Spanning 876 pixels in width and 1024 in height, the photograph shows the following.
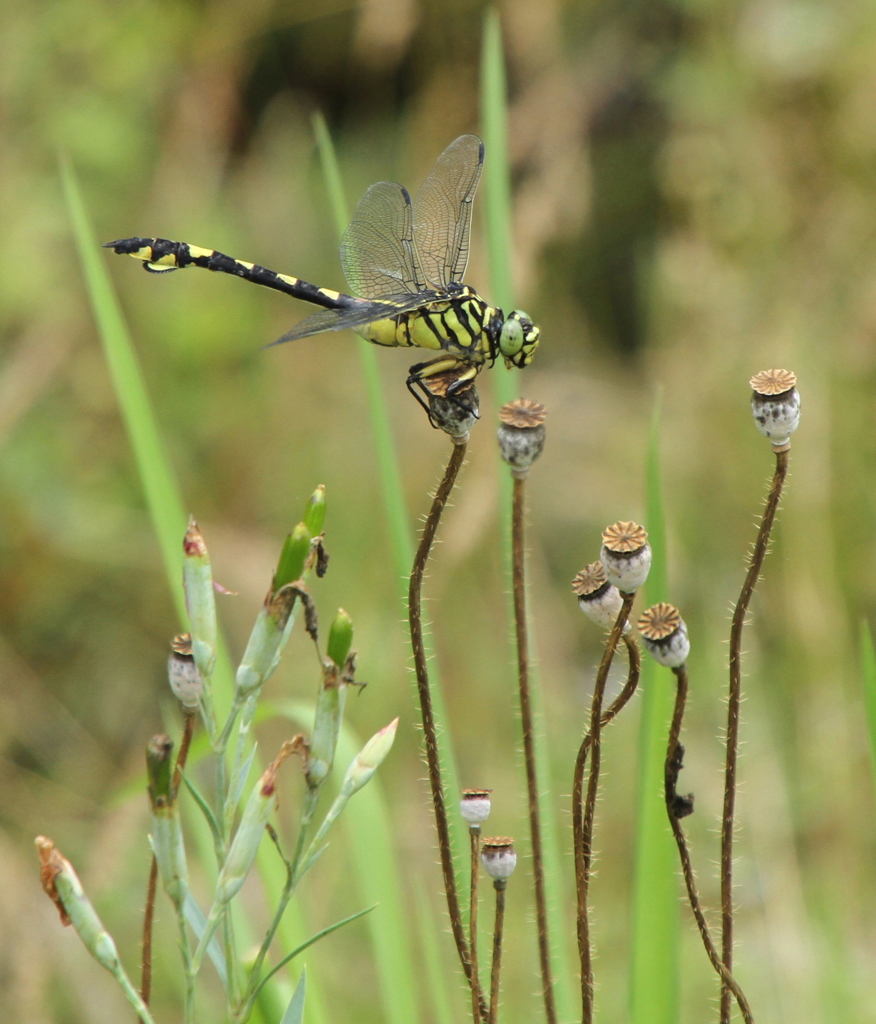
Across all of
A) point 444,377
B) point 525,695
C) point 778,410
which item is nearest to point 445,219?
point 444,377

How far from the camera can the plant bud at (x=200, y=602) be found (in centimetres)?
60

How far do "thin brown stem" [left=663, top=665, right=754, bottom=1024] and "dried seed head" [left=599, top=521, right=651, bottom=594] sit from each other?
59 mm

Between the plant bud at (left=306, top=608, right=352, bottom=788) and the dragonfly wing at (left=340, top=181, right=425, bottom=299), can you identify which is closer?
the plant bud at (left=306, top=608, right=352, bottom=788)

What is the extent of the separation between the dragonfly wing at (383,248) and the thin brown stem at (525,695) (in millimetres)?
848

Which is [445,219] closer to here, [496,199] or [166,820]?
[496,199]

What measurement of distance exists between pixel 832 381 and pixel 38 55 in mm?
2312

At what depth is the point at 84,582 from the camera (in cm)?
276

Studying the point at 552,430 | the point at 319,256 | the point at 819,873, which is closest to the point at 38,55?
the point at 319,256

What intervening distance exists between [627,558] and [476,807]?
180 millimetres

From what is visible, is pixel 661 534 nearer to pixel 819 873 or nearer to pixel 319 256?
pixel 819 873

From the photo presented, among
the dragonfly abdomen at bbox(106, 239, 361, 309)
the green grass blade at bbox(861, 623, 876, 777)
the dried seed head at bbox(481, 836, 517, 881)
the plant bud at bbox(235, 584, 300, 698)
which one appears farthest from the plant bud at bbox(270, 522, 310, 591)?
the dragonfly abdomen at bbox(106, 239, 361, 309)

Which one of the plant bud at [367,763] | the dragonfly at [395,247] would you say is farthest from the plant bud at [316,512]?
the dragonfly at [395,247]

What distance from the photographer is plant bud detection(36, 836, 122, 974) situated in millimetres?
542

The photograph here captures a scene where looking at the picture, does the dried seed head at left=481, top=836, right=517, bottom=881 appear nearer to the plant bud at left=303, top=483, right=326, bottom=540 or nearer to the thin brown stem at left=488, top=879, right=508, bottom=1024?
the thin brown stem at left=488, top=879, right=508, bottom=1024
